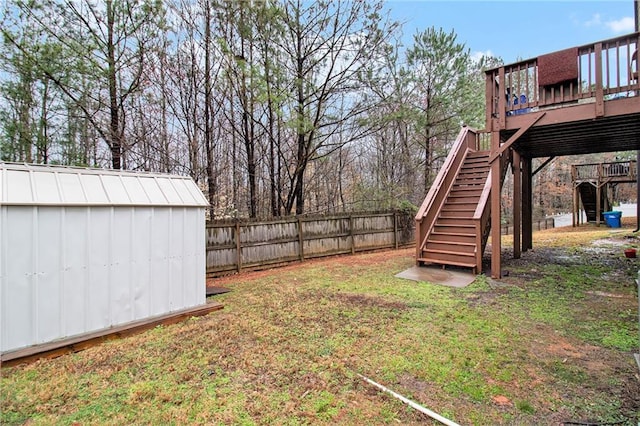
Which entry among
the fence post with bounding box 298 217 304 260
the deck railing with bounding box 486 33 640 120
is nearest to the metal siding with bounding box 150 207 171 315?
the fence post with bounding box 298 217 304 260

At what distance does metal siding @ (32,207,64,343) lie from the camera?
322 cm

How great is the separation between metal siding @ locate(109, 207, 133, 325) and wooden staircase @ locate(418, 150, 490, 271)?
554 centimetres

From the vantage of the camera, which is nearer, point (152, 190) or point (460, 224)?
point (152, 190)

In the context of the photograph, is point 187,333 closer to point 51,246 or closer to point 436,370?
point 51,246

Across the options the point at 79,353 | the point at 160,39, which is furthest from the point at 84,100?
the point at 79,353

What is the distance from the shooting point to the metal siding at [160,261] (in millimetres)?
4098

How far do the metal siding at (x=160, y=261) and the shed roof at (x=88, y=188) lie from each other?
221mm

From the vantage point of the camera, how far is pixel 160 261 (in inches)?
164

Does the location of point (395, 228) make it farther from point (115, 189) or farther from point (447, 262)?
point (115, 189)

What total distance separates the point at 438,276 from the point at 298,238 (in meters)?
3.91

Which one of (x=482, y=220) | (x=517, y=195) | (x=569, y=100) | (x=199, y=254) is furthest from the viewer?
(x=517, y=195)

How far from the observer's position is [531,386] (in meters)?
2.54

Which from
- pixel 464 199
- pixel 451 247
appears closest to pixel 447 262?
pixel 451 247

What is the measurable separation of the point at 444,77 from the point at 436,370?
11.3 metres
